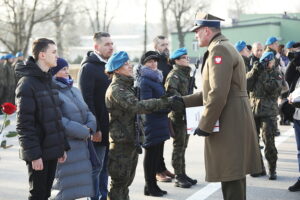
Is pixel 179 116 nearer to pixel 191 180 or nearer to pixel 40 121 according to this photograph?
pixel 191 180

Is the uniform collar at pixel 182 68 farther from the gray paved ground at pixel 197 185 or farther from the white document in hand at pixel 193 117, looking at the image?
the white document in hand at pixel 193 117

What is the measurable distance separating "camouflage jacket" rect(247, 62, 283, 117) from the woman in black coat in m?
1.93

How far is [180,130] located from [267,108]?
5.46 feet

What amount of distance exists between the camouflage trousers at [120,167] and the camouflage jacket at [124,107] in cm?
9

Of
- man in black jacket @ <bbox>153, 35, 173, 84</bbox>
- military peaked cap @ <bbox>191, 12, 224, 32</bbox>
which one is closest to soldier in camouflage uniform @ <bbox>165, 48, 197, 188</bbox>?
man in black jacket @ <bbox>153, 35, 173, 84</bbox>

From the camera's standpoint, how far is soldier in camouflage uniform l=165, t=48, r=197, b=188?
7.12 m

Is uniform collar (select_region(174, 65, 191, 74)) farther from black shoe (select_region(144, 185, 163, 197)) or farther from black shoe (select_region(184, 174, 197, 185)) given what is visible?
black shoe (select_region(144, 185, 163, 197))

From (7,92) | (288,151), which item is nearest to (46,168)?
(288,151)

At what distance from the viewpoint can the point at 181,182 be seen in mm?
7262

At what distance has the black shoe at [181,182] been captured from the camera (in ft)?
23.7

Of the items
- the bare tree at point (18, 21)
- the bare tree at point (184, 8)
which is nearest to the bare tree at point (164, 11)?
the bare tree at point (184, 8)

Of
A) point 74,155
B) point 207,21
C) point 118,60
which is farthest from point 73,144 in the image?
point 207,21

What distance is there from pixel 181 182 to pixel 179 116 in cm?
97

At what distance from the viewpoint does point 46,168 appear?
477cm
